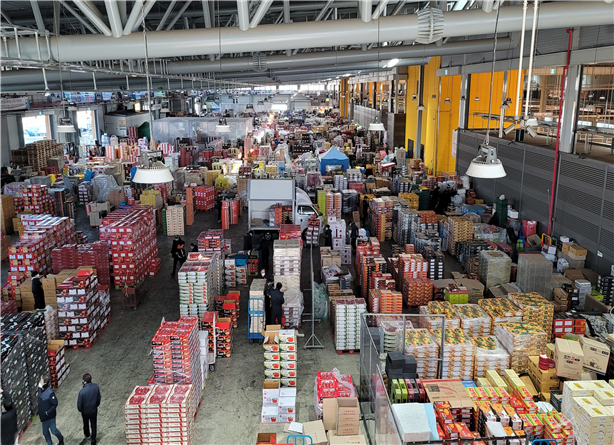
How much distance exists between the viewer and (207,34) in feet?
29.7

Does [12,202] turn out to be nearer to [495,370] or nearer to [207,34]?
[207,34]

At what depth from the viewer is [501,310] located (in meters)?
9.61

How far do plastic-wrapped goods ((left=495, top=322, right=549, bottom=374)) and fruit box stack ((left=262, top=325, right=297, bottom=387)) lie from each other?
3.66 meters

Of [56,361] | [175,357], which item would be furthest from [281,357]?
[56,361]

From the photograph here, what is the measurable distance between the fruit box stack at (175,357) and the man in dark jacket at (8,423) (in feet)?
6.52

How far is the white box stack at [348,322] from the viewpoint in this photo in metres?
9.89

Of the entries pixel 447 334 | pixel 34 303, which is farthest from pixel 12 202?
pixel 447 334

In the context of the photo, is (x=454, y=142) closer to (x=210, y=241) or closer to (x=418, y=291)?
(x=418, y=291)

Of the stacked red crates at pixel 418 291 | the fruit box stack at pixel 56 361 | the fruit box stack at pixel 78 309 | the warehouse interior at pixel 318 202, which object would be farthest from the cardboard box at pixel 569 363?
the fruit box stack at pixel 78 309

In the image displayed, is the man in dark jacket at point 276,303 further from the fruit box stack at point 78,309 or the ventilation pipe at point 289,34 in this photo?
the ventilation pipe at point 289,34

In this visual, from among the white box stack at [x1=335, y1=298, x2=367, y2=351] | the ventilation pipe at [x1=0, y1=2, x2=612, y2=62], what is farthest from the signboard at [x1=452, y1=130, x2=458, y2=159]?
the white box stack at [x1=335, y1=298, x2=367, y2=351]

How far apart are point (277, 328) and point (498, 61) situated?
13.9 m

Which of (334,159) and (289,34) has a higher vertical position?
(289,34)

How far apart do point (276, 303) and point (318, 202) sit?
32.2 feet
